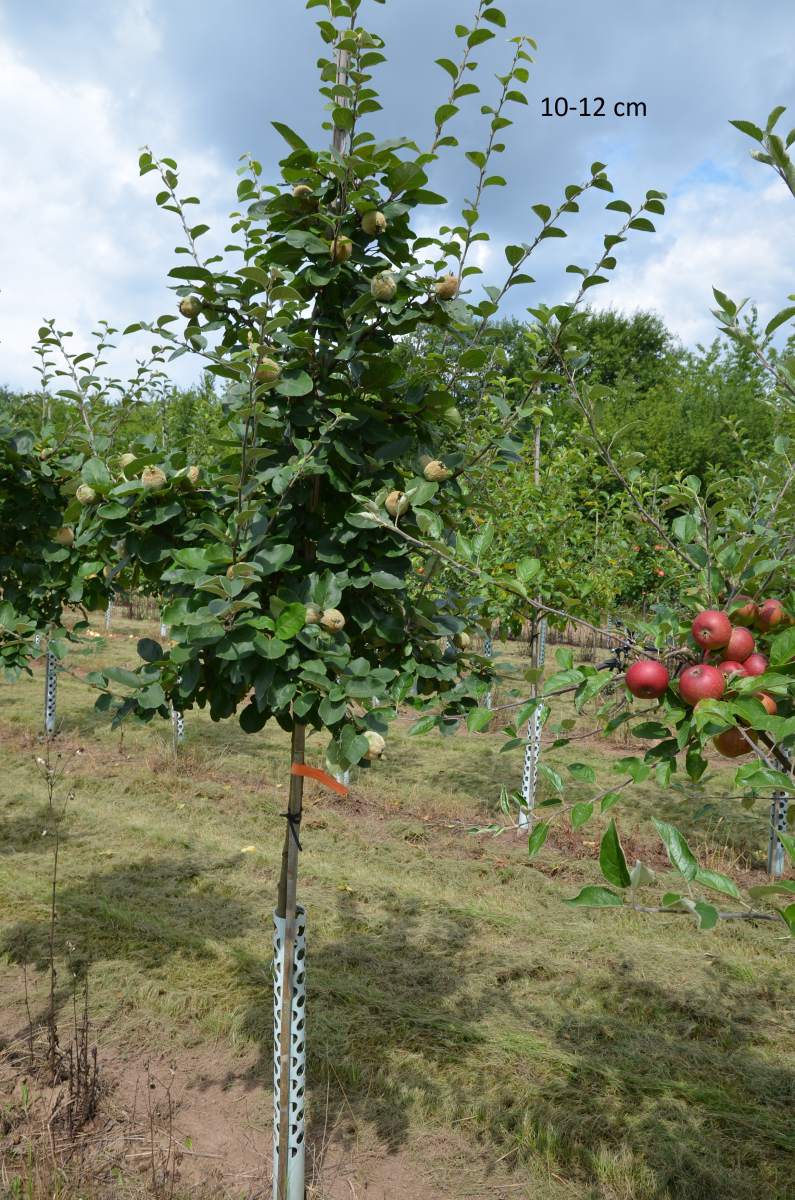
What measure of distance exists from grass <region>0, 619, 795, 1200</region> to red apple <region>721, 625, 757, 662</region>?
0.36 metres

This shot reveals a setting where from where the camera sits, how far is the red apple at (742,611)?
161 cm

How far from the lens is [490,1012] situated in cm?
395

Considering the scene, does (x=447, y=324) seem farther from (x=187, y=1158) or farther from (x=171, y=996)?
(x=171, y=996)

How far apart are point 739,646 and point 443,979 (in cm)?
341

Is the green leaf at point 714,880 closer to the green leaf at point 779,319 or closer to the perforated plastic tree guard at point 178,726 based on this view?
the green leaf at point 779,319

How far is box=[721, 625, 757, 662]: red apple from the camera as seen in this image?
4.89 ft

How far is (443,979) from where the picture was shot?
4.28 m

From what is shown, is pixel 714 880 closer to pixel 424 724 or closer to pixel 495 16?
pixel 424 724

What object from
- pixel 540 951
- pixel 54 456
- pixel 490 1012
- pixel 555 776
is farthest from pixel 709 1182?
pixel 54 456

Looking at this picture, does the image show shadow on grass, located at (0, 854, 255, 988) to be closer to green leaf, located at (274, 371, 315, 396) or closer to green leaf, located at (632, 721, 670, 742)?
green leaf, located at (274, 371, 315, 396)

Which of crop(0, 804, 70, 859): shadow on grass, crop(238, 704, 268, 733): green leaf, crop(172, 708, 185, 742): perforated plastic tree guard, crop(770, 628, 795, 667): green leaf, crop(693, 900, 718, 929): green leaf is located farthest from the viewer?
crop(172, 708, 185, 742): perforated plastic tree guard

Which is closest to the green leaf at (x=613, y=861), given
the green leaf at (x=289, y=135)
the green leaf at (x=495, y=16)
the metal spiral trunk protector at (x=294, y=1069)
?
the metal spiral trunk protector at (x=294, y=1069)

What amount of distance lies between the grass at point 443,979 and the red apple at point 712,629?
0.41 metres

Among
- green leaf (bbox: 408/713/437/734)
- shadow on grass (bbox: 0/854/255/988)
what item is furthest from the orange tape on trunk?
shadow on grass (bbox: 0/854/255/988)
